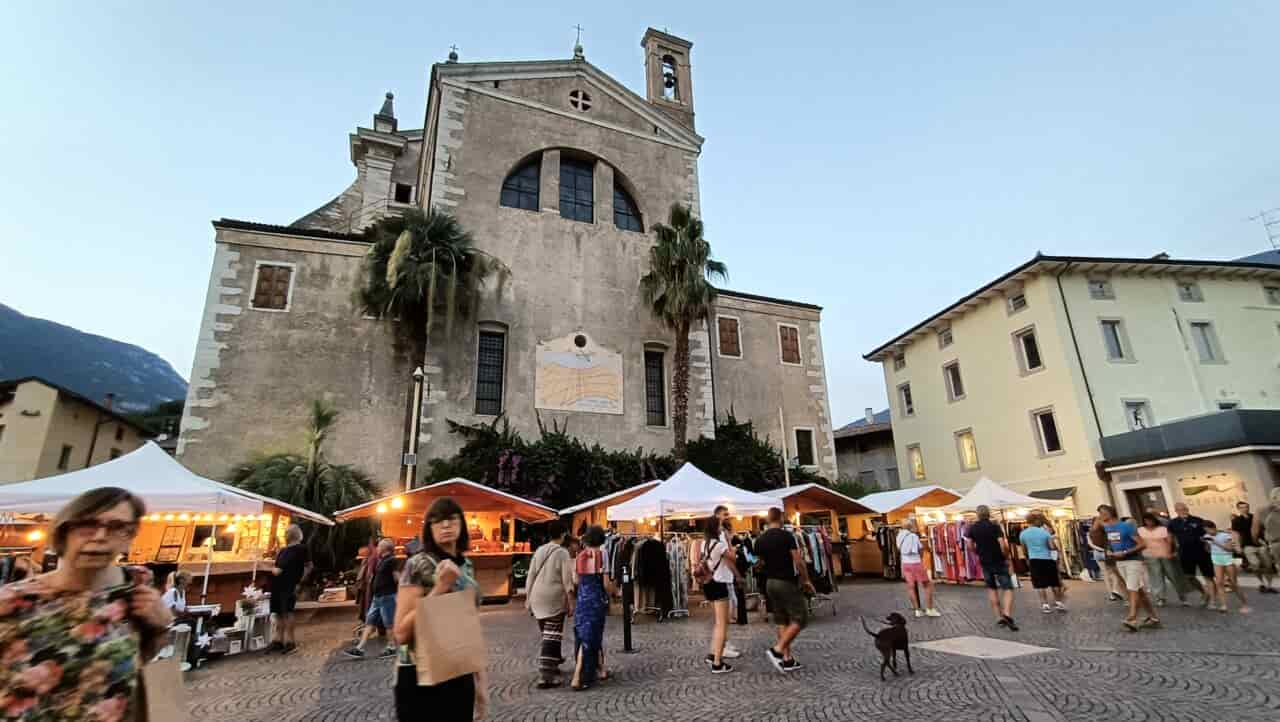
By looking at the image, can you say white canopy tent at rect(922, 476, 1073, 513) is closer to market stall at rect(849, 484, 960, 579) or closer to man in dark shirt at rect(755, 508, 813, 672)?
market stall at rect(849, 484, 960, 579)

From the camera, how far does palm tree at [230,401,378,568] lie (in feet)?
52.2

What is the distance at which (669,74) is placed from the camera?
93.8 feet

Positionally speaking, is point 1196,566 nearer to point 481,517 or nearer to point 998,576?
point 998,576

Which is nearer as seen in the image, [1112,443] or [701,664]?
[701,664]

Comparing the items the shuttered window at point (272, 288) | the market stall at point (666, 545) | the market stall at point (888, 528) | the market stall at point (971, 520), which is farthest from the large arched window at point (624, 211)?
the market stall at point (971, 520)

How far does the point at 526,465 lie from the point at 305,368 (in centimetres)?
749

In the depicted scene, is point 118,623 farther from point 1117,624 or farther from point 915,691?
point 1117,624

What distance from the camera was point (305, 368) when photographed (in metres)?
18.2

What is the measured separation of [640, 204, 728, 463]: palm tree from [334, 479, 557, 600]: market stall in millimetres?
6132

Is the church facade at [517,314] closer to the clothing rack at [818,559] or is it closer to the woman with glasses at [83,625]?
the clothing rack at [818,559]

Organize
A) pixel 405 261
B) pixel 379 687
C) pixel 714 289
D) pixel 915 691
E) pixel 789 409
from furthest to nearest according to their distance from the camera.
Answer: pixel 789 409 → pixel 714 289 → pixel 405 261 → pixel 379 687 → pixel 915 691

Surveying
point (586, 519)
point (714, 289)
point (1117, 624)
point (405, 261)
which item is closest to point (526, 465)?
point (586, 519)

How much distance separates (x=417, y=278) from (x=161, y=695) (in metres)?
16.7

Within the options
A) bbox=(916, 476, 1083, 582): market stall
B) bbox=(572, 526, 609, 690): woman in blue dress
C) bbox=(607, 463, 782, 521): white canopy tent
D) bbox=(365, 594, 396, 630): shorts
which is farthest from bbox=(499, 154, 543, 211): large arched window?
bbox=(572, 526, 609, 690): woman in blue dress
